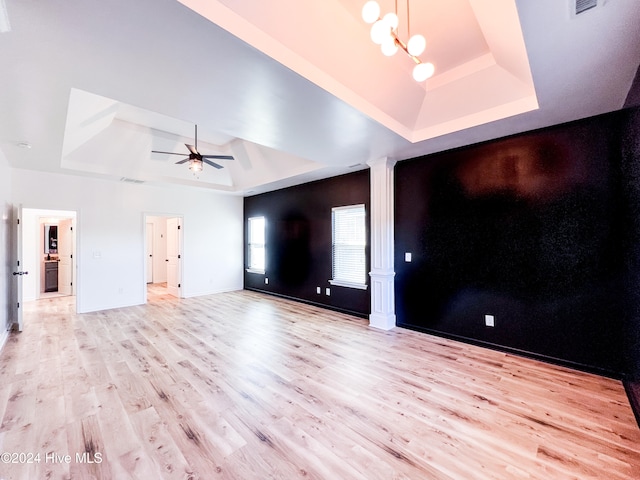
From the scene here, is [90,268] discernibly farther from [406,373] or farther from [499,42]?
[499,42]

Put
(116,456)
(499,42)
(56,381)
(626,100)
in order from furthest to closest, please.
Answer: (56,381) → (626,100) → (499,42) → (116,456)

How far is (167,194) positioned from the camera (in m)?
6.35

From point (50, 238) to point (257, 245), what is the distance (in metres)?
6.03

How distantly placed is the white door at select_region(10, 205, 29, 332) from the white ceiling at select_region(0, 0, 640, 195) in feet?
3.93

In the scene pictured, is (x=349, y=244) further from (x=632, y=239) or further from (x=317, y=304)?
(x=632, y=239)

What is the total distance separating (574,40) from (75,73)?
11.6ft

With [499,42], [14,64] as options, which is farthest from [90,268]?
[499,42]

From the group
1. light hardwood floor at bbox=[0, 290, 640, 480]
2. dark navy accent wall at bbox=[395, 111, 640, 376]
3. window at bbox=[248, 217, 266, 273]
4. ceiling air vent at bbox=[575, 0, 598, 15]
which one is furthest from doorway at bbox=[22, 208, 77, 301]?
ceiling air vent at bbox=[575, 0, 598, 15]

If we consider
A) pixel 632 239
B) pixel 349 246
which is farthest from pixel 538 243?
pixel 349 246

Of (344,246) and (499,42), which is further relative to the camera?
(344,246)

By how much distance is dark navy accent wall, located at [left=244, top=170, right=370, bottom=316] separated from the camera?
5.06 meters

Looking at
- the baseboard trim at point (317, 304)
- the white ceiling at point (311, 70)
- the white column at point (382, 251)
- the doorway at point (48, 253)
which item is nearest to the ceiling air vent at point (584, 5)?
the white ceiling at point (311, 70)

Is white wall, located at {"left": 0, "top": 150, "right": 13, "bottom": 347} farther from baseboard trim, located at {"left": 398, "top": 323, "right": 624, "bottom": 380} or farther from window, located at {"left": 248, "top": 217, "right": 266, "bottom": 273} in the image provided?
baseboard trim, located at {"left": 398, "top": 323, "right": 624, "bottom": 380}

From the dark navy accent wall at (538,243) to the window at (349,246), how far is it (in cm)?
107
